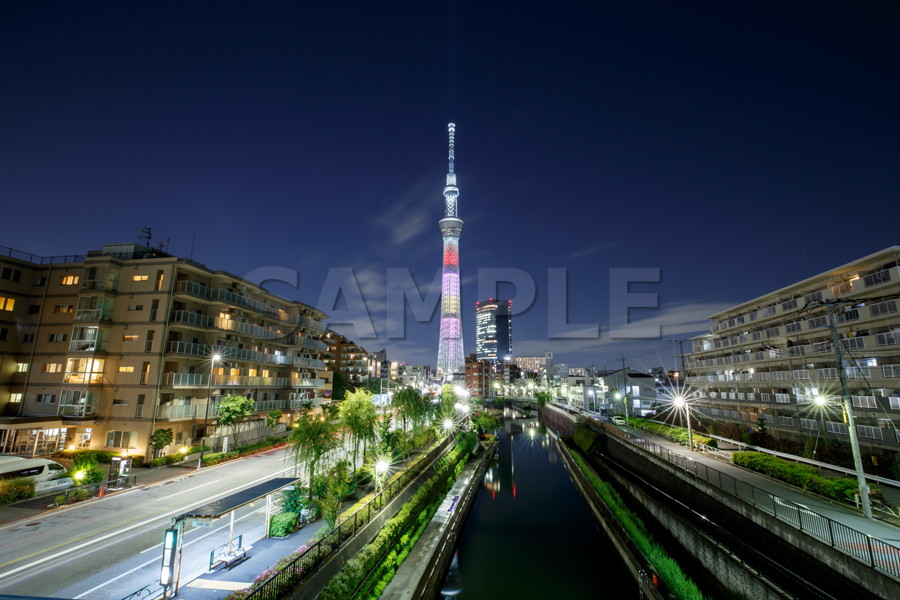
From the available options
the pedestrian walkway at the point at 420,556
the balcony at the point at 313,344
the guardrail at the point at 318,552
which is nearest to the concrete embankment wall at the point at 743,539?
the pedestrian walkway at the point at 420,556

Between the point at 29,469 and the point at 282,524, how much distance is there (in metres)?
16.0

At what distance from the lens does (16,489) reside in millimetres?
19641

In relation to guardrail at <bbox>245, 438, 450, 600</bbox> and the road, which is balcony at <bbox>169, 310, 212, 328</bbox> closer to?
the road

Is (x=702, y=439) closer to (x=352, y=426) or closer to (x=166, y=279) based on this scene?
(x=352, y=426)

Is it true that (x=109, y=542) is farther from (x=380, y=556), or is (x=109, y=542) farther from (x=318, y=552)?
(x=380, y=556)

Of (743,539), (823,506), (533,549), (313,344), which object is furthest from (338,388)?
(823,506)

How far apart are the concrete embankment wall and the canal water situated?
3601mm

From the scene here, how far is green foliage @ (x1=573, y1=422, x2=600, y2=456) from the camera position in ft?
145

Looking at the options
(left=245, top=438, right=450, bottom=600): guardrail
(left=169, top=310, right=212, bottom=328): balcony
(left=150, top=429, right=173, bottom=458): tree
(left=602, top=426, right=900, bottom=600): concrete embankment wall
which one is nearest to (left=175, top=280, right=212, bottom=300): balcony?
(left=169, top=310, right=212, bottom=328): balcony

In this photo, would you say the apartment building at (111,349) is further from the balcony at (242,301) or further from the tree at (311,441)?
the tree at (311,441)

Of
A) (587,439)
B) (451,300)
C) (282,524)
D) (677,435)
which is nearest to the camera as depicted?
(282,524)

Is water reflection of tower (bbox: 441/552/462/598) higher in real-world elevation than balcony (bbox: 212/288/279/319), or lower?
lower

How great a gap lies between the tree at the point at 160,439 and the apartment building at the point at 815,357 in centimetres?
3688

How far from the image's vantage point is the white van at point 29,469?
20328 millimetres
